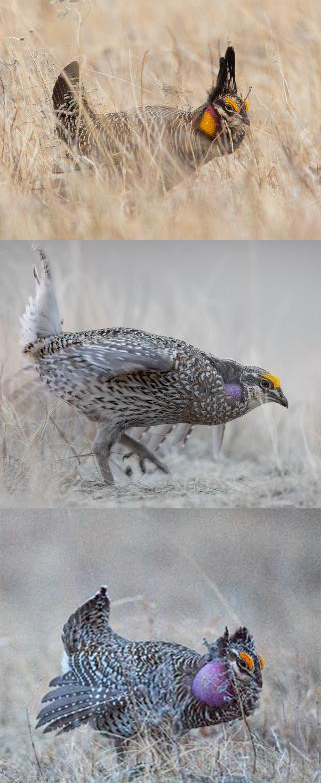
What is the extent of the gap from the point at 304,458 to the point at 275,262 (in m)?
0.53

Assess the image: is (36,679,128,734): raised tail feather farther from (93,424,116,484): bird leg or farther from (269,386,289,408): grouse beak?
(269,386,289,408): grouse beak

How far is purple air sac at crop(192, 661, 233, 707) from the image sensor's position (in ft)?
8.30

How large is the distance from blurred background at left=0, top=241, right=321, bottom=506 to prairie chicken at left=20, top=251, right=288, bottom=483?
155mm

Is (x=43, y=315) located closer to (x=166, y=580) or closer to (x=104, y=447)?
(x=104, y=447)

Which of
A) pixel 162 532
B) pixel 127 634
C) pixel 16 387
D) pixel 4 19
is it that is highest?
pixel 4 19

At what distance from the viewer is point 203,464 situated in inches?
114

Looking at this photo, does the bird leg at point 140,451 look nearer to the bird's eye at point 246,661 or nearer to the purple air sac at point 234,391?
the purple air sac at point 234,391

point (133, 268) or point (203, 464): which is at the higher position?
point (133, 268)

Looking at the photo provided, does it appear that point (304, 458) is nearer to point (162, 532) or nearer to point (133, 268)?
point (162, 532)

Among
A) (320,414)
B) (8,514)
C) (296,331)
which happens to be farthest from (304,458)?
(8,514)

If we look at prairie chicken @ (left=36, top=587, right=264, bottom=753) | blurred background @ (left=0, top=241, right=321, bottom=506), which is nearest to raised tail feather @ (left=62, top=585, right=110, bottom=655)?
prairie chicken @ (left=36, top=587, right=264, bottom=753)

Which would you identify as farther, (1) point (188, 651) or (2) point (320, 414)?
(2) point (320, 414)

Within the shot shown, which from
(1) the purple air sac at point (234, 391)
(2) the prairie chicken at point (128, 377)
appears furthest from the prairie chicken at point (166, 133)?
(1) the purple air sac at point (234, 391)

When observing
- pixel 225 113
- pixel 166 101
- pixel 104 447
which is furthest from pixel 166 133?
pixel 104 447
